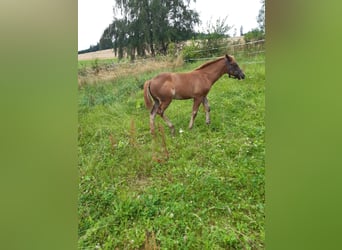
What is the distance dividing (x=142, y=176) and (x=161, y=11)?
2.62 ft

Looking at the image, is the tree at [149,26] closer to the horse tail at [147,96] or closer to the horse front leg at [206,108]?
the horse tail at [147,96]

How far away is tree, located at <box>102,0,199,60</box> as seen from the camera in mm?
1591

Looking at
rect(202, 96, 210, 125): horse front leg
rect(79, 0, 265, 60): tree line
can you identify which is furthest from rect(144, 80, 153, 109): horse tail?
rect(202, 96, 210, 125): horse front leg

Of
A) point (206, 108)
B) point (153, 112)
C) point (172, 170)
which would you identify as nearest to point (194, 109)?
point (206, 108)

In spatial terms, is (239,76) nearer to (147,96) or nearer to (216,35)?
(216,35)

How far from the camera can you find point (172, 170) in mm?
Result: 1578

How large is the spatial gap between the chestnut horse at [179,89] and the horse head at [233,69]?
7 centimetres

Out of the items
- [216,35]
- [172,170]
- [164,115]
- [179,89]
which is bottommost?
[172,170]

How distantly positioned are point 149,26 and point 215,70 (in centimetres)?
39
